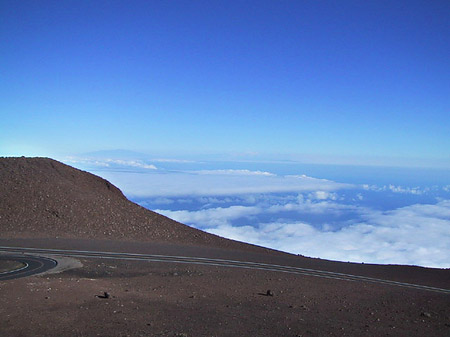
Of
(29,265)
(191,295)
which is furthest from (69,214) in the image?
(191,295)

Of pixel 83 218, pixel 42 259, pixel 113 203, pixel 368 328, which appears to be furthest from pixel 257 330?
pixel 113 203

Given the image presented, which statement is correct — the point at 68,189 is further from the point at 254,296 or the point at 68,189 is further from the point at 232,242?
the point at 254,296

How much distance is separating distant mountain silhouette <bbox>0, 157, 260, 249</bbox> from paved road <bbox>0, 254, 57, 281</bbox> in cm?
915

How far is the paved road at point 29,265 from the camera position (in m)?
21.8

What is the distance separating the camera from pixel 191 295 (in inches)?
736

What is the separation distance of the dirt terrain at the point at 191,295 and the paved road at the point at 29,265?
66.1 inches

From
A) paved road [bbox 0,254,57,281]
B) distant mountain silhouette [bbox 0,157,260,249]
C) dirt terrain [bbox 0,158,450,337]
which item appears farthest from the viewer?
distant mountain silhouette [bbox 0,157,260,249]

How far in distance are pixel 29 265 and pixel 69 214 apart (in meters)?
16.1

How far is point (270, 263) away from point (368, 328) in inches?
623

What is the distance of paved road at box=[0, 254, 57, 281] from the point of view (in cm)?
2178

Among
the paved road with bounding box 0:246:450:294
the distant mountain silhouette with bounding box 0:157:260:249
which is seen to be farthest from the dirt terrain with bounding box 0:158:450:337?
the paved road with bounding box 0:246:450:294

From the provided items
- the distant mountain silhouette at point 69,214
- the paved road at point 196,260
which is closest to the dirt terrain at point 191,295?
the distant mountain silhouette at point 69,214

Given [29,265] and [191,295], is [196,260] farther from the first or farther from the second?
[191,295]

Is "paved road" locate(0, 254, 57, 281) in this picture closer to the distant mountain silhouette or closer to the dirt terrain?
the dirt terrain
